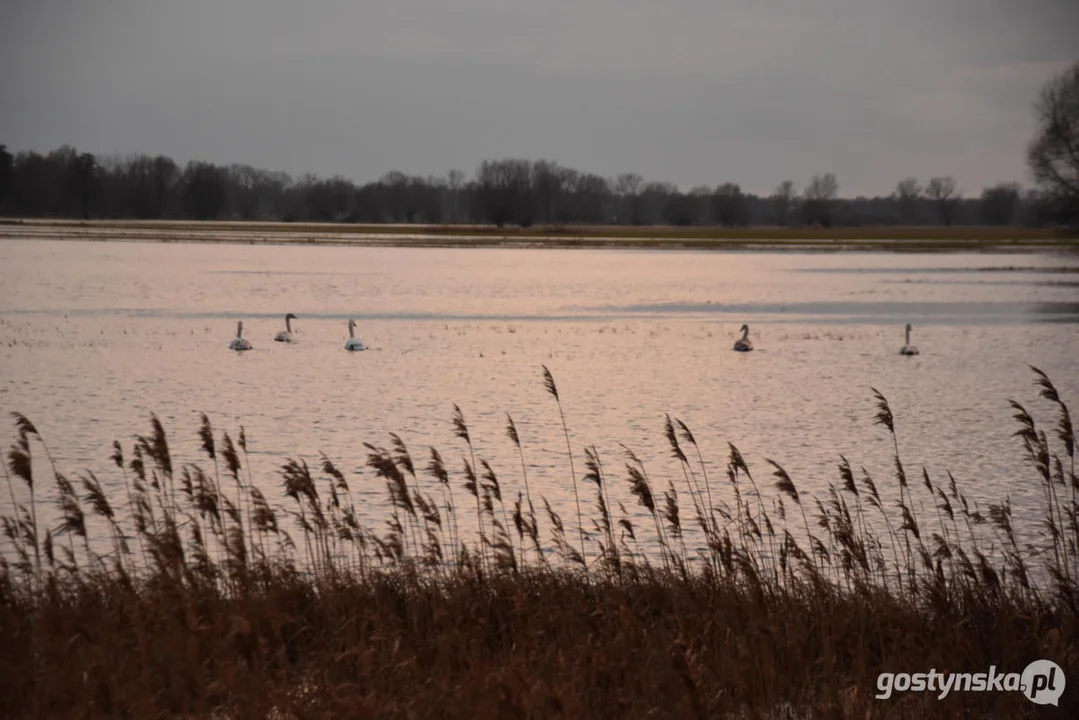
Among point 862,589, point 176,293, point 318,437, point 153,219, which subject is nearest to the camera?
point 862,589

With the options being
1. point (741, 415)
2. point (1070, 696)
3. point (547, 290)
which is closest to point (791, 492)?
point (1070, 696)

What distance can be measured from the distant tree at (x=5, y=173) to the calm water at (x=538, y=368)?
100135 mm

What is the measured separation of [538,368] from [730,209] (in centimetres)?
15578

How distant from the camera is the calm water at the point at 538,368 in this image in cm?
1505

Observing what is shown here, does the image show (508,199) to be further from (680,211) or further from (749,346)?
(749,346)

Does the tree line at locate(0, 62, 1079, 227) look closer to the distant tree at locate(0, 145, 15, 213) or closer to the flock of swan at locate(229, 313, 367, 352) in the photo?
the distant tree at locate(0, 145, 15, 213)

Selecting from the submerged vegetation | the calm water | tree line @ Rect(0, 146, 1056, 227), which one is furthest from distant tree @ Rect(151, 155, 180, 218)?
the submerged vegetation

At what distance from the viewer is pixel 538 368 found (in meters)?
24.5

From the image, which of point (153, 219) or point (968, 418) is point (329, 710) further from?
point (153, 219)

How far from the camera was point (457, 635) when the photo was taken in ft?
21.7

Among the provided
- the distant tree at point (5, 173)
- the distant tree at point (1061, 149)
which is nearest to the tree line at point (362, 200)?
the distant tree at point (5, 173)

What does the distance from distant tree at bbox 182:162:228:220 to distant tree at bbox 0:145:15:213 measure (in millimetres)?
24346

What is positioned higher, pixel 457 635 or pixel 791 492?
pixel 791 492

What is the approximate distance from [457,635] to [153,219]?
172m
